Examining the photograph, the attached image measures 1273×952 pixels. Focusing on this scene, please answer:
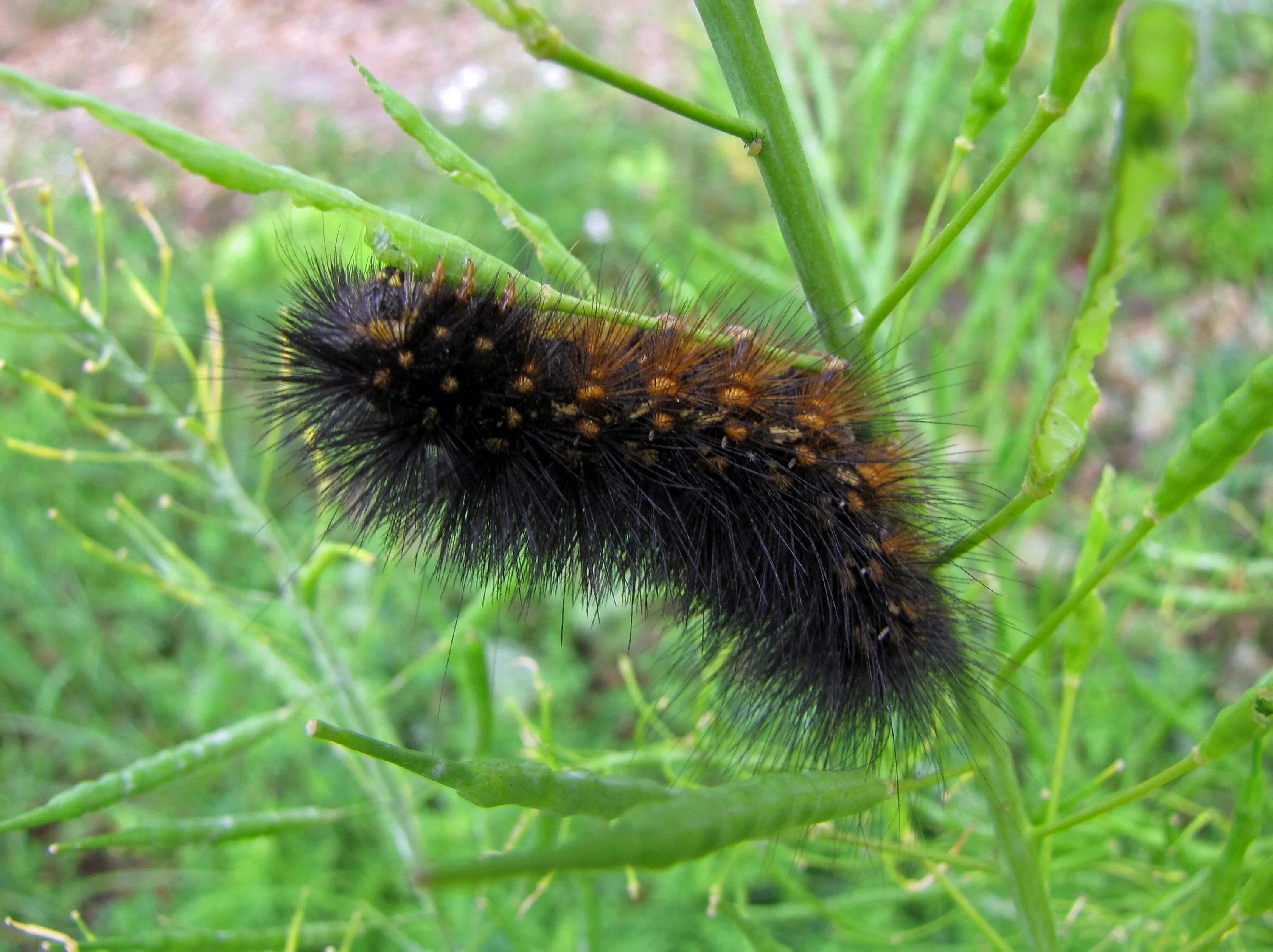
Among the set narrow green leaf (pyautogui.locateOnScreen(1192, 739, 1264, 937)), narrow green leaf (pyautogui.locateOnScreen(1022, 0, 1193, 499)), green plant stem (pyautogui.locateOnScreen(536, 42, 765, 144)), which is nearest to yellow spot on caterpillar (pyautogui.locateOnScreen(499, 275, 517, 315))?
green plant stem (pyautogui.locateOnScreen(536, 42, 765, 144))

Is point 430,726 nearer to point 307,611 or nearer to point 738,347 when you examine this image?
point 307,611

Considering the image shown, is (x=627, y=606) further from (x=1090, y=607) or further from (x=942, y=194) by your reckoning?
(x=942, y=194)

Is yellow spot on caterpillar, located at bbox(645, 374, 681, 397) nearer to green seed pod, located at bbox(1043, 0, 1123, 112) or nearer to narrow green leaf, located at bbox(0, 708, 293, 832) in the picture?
green seed pod, located at bbox(1043, 0, 1123, 112)

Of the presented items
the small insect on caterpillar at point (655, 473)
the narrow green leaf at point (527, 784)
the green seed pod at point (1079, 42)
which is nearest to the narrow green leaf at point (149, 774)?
the small insect on caterpillar at point (655, 473)

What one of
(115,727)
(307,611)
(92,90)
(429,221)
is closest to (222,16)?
(92,90)

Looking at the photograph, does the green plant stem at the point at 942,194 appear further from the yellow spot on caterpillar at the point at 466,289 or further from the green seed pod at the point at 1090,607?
the yellow spot on caterpillar at the point at 466,289
